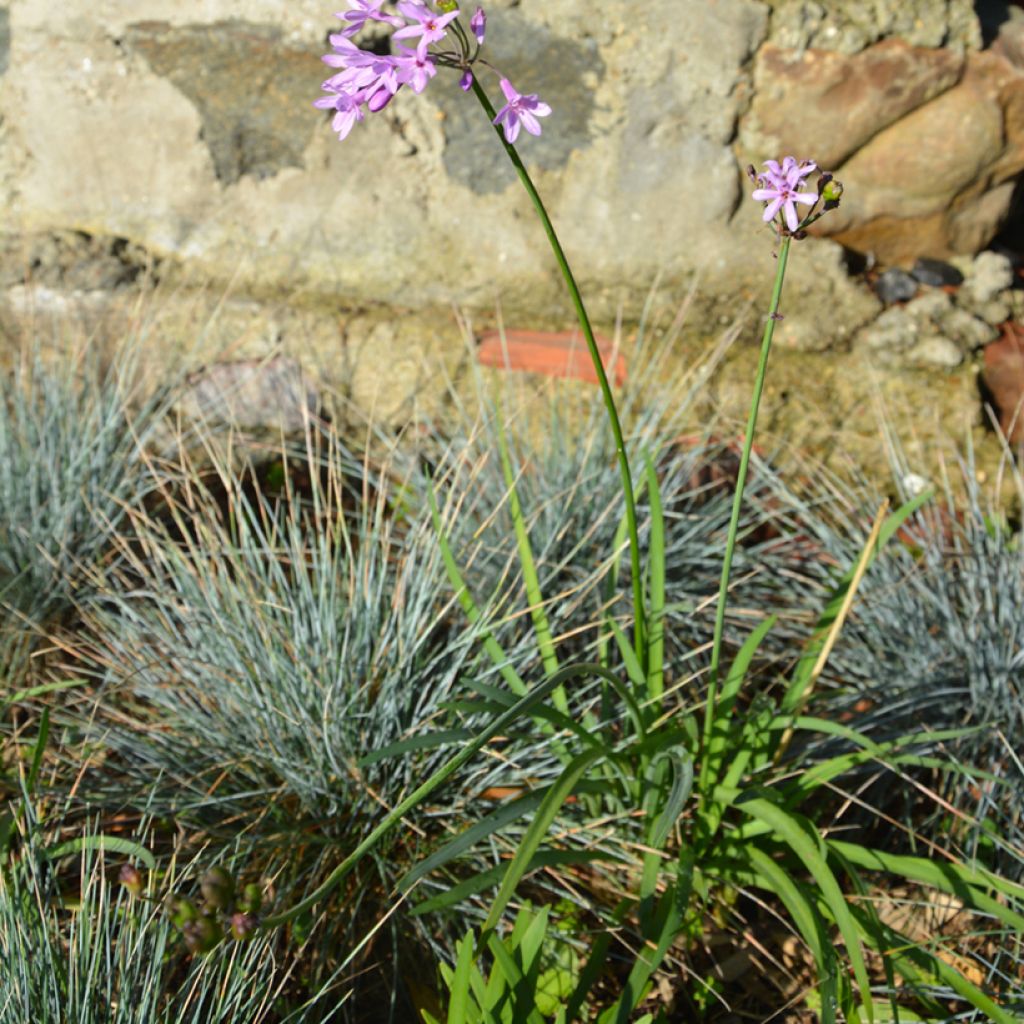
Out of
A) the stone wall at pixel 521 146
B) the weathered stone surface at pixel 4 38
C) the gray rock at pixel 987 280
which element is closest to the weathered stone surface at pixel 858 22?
the stone wall at pixel 521 146

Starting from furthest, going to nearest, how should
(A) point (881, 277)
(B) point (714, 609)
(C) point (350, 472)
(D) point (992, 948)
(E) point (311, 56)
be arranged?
(A) point (881, 277)
(E) point (311, 56)
(C) point (350, 472)
(B) point (714, 609)
(D) point (992, 948)

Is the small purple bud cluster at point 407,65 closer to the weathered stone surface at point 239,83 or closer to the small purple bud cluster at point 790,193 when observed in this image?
the small purple bud cluster at point 790,193

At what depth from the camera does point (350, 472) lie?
106 inches

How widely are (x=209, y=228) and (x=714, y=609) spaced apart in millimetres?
1720

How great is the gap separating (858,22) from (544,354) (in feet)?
3.80

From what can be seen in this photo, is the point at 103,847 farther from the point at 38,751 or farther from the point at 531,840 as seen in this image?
the point at 531,840

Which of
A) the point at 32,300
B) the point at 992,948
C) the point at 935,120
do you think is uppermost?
the point at 935,120

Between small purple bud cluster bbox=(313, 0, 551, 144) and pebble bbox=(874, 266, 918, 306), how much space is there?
1948mm

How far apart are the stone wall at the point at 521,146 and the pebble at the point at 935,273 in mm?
55

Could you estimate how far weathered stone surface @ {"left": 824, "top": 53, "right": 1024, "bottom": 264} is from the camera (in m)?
2.91

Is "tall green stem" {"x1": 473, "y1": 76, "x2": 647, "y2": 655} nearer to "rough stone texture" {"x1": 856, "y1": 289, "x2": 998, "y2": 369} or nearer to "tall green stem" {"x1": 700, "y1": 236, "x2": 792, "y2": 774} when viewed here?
"tall green stem" {"x1": 700, "y1": 236, "x2": 792, "y2": 774}

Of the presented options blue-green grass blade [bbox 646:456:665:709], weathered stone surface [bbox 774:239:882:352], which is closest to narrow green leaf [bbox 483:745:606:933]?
blue-green grass blade [bbox 646:456:665:709]

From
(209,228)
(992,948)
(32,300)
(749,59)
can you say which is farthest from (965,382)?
(32,300)

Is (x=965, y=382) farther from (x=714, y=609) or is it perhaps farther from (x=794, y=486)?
(x=714, y=609)
